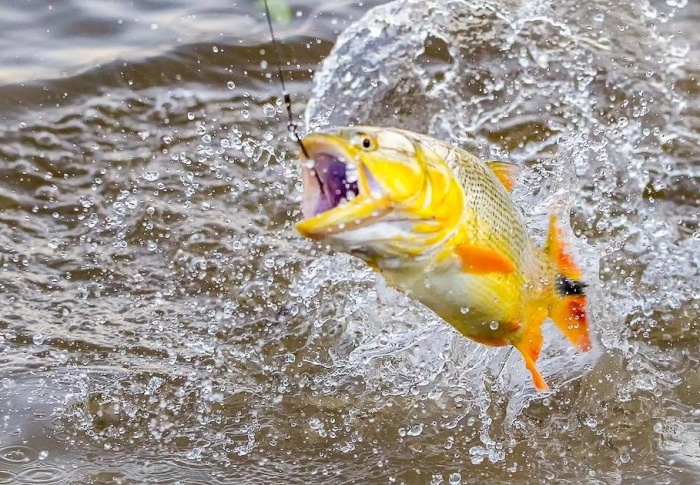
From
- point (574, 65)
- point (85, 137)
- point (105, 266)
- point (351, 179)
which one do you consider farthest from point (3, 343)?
point (574, 65)

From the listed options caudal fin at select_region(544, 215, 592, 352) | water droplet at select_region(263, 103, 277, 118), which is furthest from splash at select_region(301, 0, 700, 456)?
caudal fin at select_region(544, 215, 592, 352)

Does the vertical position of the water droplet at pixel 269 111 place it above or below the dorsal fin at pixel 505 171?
below

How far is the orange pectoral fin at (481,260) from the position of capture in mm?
2283

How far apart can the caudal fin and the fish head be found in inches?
21.2

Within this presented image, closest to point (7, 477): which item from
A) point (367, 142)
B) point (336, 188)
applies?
point (336, 188)

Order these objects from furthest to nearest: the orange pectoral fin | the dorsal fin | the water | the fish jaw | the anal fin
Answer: the water → the dorsal fin → the anal fin → the orange pectoral fin → the fish jaw

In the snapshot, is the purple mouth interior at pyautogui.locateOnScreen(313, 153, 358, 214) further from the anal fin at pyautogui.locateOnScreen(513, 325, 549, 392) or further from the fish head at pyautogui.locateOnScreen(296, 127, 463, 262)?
the anal fin at pyautogui.locateOnScreen(513, 325, 549, 392)

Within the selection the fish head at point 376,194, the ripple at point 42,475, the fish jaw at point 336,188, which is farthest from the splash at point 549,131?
the fish jaw at point 336,188

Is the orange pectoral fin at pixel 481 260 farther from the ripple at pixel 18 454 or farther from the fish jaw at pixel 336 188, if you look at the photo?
the ripple at pixel 18 454

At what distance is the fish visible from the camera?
2121mm

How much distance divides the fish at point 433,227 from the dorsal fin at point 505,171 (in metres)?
0.09

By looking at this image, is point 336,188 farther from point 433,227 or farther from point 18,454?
point 18,454

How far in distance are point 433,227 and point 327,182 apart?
264mm

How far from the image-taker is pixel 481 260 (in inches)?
91.4
